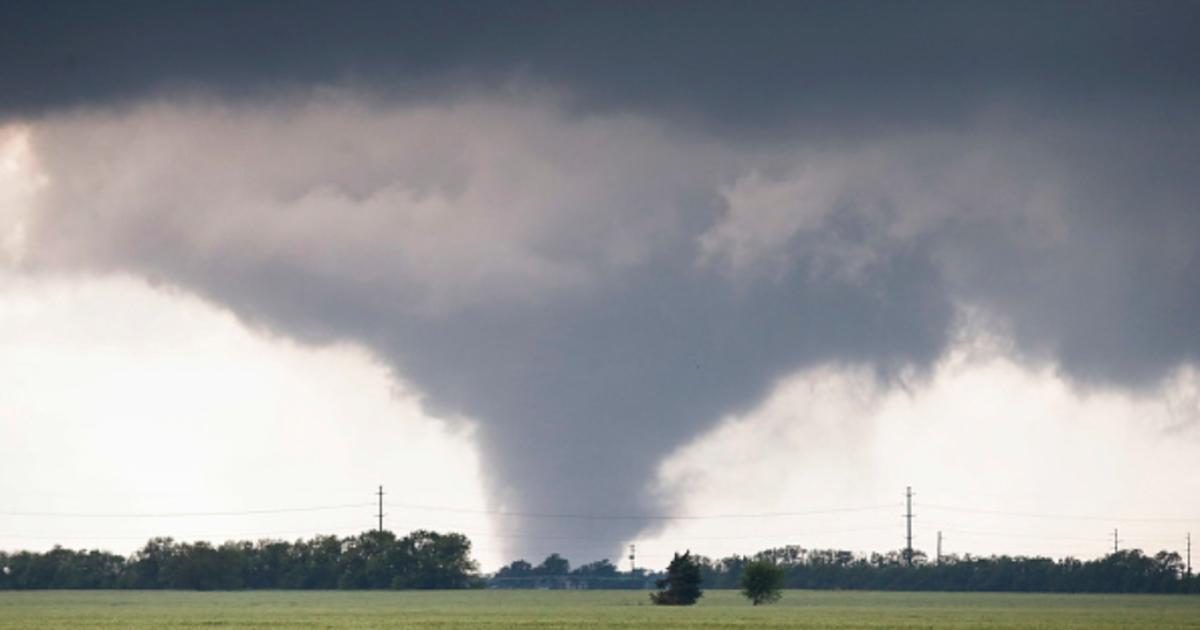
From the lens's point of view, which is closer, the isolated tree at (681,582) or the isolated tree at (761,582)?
the isolated tree at (681,582)

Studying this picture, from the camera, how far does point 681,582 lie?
15888 cm

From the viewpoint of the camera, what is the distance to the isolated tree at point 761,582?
168 meters

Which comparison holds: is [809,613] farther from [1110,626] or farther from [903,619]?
[1110,626]

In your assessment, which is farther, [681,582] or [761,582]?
[761,582]

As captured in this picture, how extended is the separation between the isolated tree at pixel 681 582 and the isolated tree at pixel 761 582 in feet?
34.0

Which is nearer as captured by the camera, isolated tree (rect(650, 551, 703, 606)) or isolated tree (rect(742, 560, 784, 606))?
isolated tree (rect(650, 551, 703, 606))

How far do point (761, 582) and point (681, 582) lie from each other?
13.2m

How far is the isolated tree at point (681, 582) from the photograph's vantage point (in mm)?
157875

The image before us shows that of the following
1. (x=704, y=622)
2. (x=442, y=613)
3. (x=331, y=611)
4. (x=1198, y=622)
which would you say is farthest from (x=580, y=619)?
(x=1198, y=622)

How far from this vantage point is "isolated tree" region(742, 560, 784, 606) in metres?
168

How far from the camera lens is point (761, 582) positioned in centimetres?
16888

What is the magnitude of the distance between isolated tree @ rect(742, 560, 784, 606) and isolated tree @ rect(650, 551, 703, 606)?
408 inches

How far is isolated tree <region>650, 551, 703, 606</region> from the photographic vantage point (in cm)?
15788

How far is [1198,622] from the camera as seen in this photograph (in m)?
110
